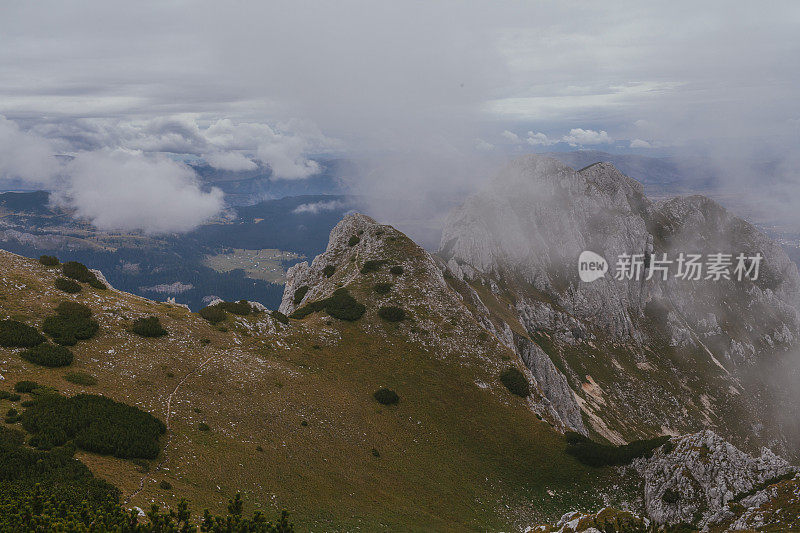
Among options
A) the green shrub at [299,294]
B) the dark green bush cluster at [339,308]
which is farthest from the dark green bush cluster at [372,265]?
the green shrub at [299,294]

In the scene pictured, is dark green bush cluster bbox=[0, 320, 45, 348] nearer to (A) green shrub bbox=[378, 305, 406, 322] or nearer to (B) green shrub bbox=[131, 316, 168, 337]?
(B) green shrub bbox=[131, 316, 168, 337]

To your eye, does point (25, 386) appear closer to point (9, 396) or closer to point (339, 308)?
point (9, 396)

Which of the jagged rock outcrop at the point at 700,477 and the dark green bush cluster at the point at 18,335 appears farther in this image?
the jagged rock outcrop at the point at 700,477

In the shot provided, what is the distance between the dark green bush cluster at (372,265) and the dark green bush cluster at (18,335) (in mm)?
56184

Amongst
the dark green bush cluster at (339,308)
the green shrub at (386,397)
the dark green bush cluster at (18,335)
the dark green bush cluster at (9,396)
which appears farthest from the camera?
the dark green bush cluster at (339,308)

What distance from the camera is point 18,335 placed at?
128 feet

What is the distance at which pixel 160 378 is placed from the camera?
42188 mm

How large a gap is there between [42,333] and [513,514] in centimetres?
5316

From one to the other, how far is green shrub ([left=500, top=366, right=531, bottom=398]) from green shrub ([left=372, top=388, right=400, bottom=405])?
19087 mm

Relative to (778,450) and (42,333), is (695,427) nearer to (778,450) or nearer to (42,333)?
(778,450)

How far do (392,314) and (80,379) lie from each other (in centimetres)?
4662

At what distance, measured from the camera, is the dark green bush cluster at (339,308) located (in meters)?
73.4

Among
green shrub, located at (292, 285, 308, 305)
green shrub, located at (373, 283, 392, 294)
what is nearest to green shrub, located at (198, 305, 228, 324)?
green shrub, located at (373, 283, 392, 294)

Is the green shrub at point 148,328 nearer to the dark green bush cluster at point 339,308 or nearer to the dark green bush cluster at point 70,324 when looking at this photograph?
the dark green bush cluster at point 70,324
